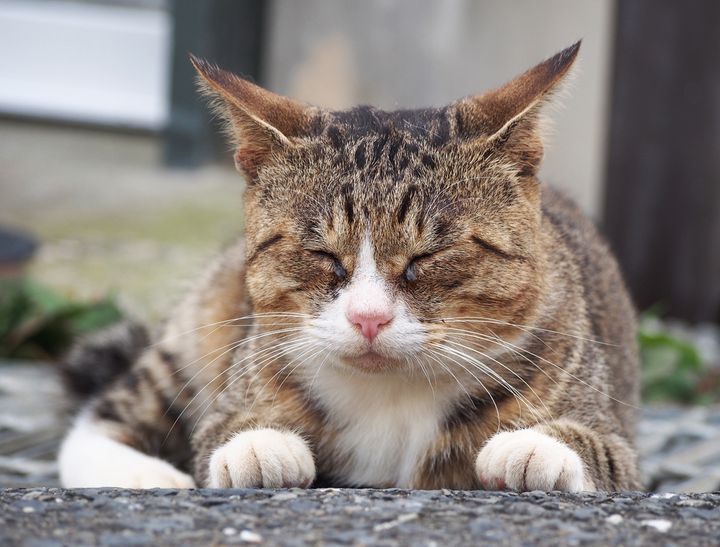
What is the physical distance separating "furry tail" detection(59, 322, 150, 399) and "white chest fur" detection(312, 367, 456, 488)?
140cm

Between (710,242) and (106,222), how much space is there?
4.59 m

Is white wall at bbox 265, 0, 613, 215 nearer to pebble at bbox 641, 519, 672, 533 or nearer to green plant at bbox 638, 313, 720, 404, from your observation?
green plant at bbox 638, 313, 720, 404

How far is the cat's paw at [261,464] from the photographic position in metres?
2.71

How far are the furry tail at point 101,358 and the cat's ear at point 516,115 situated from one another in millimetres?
1798

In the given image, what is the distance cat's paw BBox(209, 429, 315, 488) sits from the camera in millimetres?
2707

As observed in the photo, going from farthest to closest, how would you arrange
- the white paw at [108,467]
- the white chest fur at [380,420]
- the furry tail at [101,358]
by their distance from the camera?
the furry tail at [101,358]
the white paw at [108,467]
the white chest fur at [380,420]

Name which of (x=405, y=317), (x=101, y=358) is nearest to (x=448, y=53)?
(x=101, y=358)

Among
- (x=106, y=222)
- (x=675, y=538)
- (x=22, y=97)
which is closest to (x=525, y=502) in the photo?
(x=675, y=538)

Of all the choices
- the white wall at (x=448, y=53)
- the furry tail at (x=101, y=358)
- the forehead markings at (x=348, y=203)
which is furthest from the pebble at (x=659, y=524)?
the white wall at (x=448, y=53)

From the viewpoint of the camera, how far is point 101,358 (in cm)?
419

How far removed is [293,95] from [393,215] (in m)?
6.12

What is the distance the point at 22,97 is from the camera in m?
10.2

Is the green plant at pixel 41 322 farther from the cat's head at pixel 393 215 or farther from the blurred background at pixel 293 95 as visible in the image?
the cat's head at pixel 393 215

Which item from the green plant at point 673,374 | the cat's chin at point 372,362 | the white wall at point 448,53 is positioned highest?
the white wall at point 448,53
